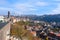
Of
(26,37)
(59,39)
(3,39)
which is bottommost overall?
(59,39)

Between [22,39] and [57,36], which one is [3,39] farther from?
[57,36]

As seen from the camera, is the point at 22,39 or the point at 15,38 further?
the point at 22,39

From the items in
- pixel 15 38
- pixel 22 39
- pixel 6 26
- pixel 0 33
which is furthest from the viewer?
pixel 22 39

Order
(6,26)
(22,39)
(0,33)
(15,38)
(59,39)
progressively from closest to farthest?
1. (0,33)
2. (6,26)
3. (15,38)
4. (22,39)
5. (59,39)

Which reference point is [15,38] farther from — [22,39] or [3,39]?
[3,39]

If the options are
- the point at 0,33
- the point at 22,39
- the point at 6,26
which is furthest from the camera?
the point at 22,39

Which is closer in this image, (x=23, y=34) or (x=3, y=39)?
(x=3, y=39)

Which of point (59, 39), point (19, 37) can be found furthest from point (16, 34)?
point (59, 39)

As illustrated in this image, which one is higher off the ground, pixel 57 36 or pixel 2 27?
pixel 2 27

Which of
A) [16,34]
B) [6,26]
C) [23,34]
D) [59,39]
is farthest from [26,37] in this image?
[59,39]
